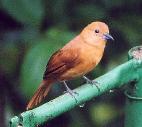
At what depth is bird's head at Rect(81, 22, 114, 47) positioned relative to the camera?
4129mm

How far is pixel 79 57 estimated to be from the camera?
163 inches

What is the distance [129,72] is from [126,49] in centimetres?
98

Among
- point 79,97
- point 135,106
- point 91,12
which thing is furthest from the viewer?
point 91,12

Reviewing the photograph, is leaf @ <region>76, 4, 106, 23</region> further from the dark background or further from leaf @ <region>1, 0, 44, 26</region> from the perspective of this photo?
leaf @ <region>1, 0, 44, 26</region>

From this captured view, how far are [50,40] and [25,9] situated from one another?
18cm

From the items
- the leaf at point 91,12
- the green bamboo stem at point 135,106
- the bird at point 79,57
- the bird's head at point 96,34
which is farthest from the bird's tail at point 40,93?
the green bamboo stem at point 135,106

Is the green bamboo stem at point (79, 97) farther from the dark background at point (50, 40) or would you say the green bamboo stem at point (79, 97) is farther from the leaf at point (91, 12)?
the leaf at point (91, 12)

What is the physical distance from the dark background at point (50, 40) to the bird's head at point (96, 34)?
9cm

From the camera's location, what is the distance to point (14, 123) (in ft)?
9.48

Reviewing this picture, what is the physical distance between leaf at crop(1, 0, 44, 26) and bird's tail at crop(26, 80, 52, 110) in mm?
280

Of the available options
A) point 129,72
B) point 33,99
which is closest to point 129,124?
point 129,72

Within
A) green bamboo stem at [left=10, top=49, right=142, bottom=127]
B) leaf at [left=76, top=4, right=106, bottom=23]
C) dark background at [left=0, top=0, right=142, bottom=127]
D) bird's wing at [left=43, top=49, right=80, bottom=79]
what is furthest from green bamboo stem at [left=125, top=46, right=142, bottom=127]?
leaf at [left=76, top=4, right=106, bottom=23]

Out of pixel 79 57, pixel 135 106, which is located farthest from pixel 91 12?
pixel 135 106

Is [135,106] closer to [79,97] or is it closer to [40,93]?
[79,97]
